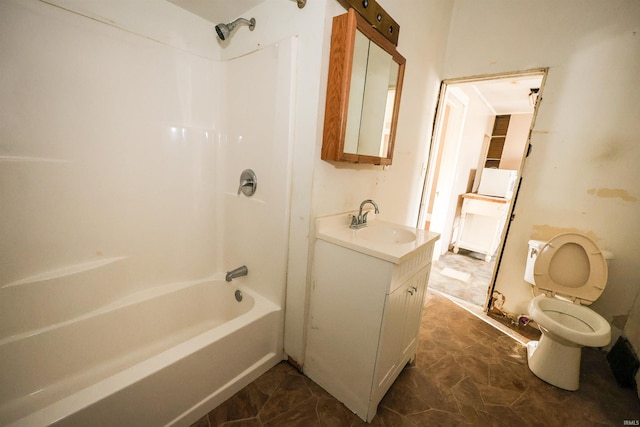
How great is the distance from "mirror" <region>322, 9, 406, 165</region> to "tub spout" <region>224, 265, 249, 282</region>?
96 centimetres

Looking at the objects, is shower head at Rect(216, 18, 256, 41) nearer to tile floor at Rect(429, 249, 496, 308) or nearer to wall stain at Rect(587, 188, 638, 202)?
wall stain at Rect(587, 188, 638, 202)

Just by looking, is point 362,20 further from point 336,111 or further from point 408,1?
point 408,1

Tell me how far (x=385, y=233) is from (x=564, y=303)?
4.60 ft

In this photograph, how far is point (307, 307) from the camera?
4.52 feet

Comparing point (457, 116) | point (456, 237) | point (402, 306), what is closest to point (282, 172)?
point (402, 306)

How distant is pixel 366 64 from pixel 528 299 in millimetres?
2287

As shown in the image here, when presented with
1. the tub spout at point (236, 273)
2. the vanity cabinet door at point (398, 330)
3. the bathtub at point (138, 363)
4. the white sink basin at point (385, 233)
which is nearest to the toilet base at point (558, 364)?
the vanity cabinet door at point (398, 330)

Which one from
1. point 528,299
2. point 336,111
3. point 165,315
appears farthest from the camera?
point 528,299

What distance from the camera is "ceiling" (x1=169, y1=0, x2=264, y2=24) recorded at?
1.31 m

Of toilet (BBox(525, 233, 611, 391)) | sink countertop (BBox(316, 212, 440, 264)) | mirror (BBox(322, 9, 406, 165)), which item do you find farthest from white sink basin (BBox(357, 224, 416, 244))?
toilet (BBox(525, 233, 611, 391))

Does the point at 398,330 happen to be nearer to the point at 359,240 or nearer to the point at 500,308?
the point at 359,240

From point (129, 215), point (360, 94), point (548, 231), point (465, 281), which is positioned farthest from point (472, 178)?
point (129, 215)

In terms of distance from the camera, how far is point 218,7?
54.0 inches

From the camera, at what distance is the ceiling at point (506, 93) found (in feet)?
8.16
